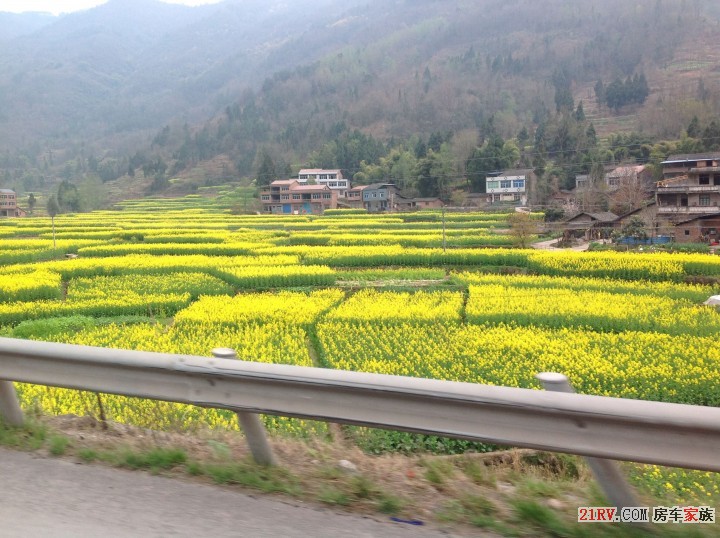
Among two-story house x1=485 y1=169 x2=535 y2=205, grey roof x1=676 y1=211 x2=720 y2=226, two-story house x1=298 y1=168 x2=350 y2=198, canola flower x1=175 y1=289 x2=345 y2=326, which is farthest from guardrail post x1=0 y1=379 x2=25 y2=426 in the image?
two-story house x1=298 y1=168 x2=350 y2=198

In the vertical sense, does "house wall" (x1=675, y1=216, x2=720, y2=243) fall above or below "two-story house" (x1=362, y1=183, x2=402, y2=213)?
below

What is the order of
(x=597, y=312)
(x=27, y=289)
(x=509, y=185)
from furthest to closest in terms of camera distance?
(x=509, y=185)
(x=27, y=289)
(x=597, y=312)

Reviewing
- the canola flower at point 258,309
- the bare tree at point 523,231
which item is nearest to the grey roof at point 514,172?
the bare tree at point 523,231

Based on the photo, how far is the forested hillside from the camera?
2586 inches

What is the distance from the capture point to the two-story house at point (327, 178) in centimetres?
7375

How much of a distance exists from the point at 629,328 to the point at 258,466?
11.9 meters

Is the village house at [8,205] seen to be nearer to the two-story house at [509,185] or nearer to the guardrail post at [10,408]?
the two-story house at [509,185]

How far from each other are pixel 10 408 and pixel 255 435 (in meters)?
2.00

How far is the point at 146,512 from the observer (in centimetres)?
338

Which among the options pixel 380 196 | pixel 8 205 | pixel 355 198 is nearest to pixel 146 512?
pixel 380 196

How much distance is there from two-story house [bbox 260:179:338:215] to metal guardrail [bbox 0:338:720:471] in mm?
59516

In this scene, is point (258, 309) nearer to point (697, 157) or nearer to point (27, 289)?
point (27, 289)

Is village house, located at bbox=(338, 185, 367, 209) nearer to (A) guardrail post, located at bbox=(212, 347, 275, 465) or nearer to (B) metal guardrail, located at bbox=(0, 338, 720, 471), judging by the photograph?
(B) metal guardrail, located at bbox=(0, 338, 720, 471)

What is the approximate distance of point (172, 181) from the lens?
93.8m
